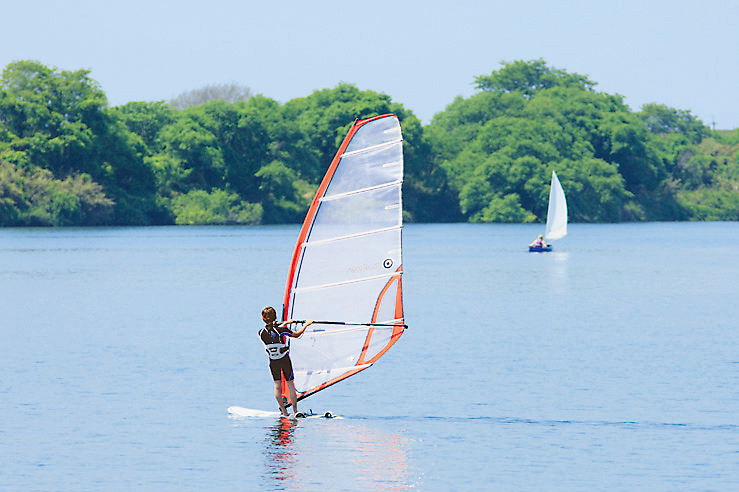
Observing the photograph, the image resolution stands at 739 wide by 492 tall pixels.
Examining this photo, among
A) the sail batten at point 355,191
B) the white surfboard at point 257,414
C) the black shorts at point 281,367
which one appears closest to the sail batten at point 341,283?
the black shorts at point 281,367

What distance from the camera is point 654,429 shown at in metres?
20.0

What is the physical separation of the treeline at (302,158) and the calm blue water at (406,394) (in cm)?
6936

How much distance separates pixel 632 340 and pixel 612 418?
1217cm

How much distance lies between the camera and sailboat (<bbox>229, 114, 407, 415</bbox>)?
19.3 m

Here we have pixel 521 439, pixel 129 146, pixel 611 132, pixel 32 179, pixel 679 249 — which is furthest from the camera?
pixel 611 132

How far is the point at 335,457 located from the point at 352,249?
11.2 feet

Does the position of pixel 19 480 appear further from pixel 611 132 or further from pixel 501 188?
pixel 611 132

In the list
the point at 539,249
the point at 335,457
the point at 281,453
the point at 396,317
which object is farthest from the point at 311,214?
the point at 539,249

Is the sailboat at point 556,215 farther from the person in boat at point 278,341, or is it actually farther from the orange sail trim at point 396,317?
the person in boat at point 278,341

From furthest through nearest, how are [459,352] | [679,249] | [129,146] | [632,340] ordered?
[129,146], [679,249], [632,340], [459,352]

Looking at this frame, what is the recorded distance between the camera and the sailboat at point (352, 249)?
1928 cm

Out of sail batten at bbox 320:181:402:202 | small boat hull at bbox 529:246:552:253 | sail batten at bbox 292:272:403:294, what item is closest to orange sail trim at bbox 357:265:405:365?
sail batten at bbox 292:272:403:294

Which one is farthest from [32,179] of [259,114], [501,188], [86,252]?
[501,188]

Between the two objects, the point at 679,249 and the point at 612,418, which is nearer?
the point at 612,418
